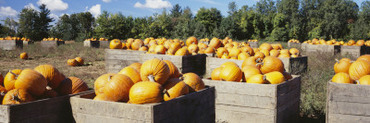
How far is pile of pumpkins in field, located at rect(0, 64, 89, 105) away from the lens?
2731mm

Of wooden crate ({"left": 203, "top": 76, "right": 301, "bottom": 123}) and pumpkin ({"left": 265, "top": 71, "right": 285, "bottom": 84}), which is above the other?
pumpkin ({"left": 265, "top": 71, "right": 285, "bottom": 84})

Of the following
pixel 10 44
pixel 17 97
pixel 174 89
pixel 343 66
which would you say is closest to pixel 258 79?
pixel 174 89

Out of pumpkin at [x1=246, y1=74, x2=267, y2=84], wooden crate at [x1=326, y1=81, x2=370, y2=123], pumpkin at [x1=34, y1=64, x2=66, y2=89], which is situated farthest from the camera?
pumpkin at [x1=246, y1=74, x2=267, y2=84]

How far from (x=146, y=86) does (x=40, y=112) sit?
0.97 meters

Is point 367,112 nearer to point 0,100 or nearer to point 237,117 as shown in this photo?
point 237,117

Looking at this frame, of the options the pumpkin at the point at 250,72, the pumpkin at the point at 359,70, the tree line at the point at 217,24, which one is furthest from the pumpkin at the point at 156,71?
the tree line at the point at 217,24

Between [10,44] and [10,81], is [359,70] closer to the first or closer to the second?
[10,81]

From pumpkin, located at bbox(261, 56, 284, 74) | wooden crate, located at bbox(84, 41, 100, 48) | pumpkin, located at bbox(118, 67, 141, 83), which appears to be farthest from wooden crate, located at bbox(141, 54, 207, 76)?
wooden crate, located at bbox(84, 41, 100, 48)

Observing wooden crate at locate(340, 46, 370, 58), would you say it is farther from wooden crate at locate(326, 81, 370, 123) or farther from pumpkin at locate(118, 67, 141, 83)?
pumpkin at locate(118, 67, 141, 83)

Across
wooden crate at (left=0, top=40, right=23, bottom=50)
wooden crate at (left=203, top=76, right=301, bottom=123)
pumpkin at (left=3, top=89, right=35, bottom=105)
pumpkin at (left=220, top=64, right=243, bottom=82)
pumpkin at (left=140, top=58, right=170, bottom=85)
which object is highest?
wooden crate at (left=0, top=40, right=23, bottom=50)

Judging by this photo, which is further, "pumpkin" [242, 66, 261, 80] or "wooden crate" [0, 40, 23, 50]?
"wooden crate" [0, 40, 23, 50]

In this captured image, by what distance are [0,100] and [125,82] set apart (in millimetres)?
1205

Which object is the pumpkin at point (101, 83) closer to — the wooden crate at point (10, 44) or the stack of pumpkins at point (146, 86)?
the stack of pumpkins at point (146, 86)

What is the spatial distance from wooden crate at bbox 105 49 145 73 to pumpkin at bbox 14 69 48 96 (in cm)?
512
